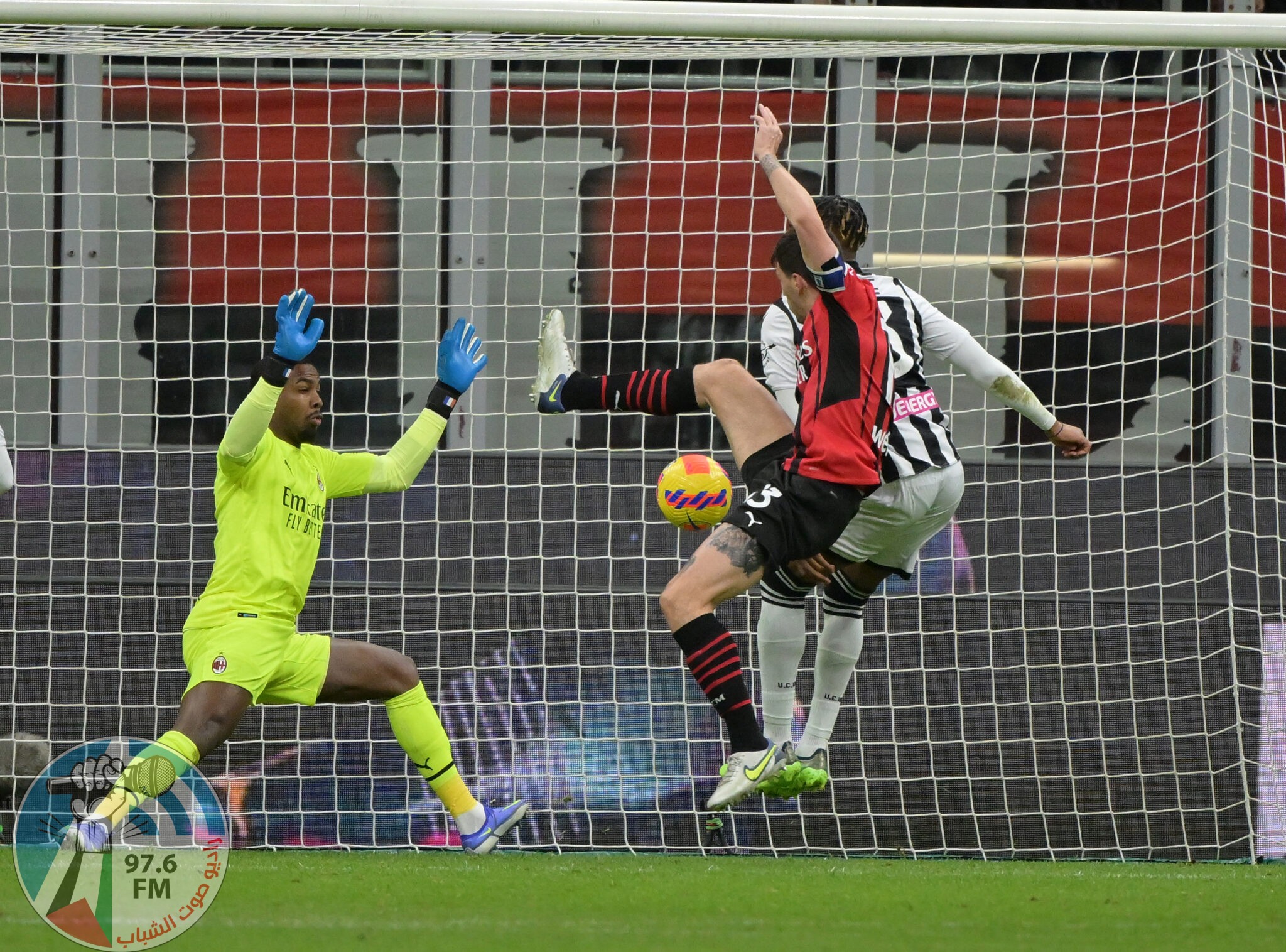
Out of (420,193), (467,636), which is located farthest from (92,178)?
(467,636)

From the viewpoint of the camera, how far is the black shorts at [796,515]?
475 centimetres

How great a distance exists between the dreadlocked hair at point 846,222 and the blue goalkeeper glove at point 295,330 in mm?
1689

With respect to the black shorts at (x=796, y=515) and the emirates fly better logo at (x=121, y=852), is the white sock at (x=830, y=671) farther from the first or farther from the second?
the emirates fly better logo at (x=121, y=852)

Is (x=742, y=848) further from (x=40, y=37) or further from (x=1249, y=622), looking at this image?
(x=40, y=37)

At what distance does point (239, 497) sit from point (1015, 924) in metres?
2.98

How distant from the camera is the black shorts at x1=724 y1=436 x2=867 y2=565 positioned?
475 centimetres

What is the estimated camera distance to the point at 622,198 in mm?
7859

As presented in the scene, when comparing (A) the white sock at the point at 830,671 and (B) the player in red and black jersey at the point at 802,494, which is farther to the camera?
(A) the white sock at the point at 830,671

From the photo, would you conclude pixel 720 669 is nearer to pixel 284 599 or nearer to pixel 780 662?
pixel 780 662

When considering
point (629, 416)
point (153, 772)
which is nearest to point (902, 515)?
point (153, 772)

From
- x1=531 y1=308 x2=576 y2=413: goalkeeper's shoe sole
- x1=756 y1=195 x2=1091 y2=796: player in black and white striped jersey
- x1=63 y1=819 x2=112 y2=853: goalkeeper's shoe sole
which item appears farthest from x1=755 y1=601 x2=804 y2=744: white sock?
x1=63 y1=819 x2=112 y2=853: goalkeeper's shoe sole

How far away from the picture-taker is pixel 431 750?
220 inches

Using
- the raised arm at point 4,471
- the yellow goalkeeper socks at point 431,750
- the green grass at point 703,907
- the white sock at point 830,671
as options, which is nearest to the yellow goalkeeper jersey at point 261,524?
the yellow goalkeeper socks at point 431,750

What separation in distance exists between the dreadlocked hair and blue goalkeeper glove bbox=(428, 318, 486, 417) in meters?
1.41
